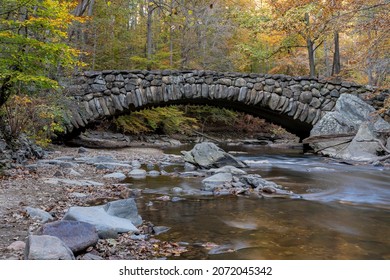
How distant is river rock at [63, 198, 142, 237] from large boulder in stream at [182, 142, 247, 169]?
4.91m

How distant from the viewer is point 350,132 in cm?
1262

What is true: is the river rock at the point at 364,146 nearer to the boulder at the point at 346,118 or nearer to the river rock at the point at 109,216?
the boulder at the point at 346,118

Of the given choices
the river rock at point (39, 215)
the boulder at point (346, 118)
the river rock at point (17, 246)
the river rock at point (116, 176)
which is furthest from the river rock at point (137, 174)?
the boulder at point (346, 118)

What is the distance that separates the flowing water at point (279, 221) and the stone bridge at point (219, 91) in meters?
6.56

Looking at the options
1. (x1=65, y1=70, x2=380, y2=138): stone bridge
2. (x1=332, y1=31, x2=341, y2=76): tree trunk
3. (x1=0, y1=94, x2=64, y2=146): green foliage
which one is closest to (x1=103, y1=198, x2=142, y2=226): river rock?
(x1=0, y1=94, x2=64, y2=146): green foliage

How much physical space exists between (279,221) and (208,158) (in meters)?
4.80

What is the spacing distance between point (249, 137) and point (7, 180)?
21.7m

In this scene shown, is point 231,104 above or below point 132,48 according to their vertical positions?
below

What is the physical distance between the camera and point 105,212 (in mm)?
3828

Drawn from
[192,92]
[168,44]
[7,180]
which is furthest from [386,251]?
[168,44]

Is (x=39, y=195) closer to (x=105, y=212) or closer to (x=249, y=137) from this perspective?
(x=105, y=212)

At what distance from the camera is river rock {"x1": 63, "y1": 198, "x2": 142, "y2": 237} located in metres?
3.38

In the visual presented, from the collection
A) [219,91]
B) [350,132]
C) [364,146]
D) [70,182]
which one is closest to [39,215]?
[70,182]

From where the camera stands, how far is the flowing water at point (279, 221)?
10.7ft
